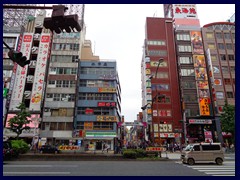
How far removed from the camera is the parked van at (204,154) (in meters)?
17.5

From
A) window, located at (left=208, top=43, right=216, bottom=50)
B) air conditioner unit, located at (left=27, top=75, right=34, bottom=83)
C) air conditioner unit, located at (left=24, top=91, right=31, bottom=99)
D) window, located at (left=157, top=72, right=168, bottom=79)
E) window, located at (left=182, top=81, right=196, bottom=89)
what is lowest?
air conditioner unit, located at (left=24, top=91, right=31, bottom=99)

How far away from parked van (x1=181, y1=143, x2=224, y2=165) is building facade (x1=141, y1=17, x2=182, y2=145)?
2802 cm

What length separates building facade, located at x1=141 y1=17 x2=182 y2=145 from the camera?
48.9 meters

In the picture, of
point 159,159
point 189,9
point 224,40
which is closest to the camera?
point 159,159

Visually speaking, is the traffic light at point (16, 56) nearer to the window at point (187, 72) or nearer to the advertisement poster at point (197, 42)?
the window at point (187, 72)

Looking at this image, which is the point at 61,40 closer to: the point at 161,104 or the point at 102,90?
the point at 102,90

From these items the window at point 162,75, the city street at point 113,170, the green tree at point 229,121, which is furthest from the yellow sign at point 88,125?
the city street at point 113,170

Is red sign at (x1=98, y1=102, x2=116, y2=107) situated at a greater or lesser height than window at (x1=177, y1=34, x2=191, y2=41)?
lesser

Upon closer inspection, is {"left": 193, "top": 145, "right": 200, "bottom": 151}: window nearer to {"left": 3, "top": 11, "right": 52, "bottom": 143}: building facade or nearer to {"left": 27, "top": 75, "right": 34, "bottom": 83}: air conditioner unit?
{"left": 3, "top": 11, "right": 52, "bottom": 143}: building facade

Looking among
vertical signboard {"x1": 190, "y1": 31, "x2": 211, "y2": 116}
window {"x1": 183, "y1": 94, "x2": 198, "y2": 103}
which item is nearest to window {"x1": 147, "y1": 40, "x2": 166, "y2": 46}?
vertical signboard {"x1": 190, "y1": 31, "x2": 211, "y2": 116}

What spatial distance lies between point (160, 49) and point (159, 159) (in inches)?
1599

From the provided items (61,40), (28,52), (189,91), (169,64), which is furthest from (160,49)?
(28,52)

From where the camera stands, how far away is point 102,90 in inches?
1793

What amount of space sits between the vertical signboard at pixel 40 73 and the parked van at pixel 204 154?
1329 inches
